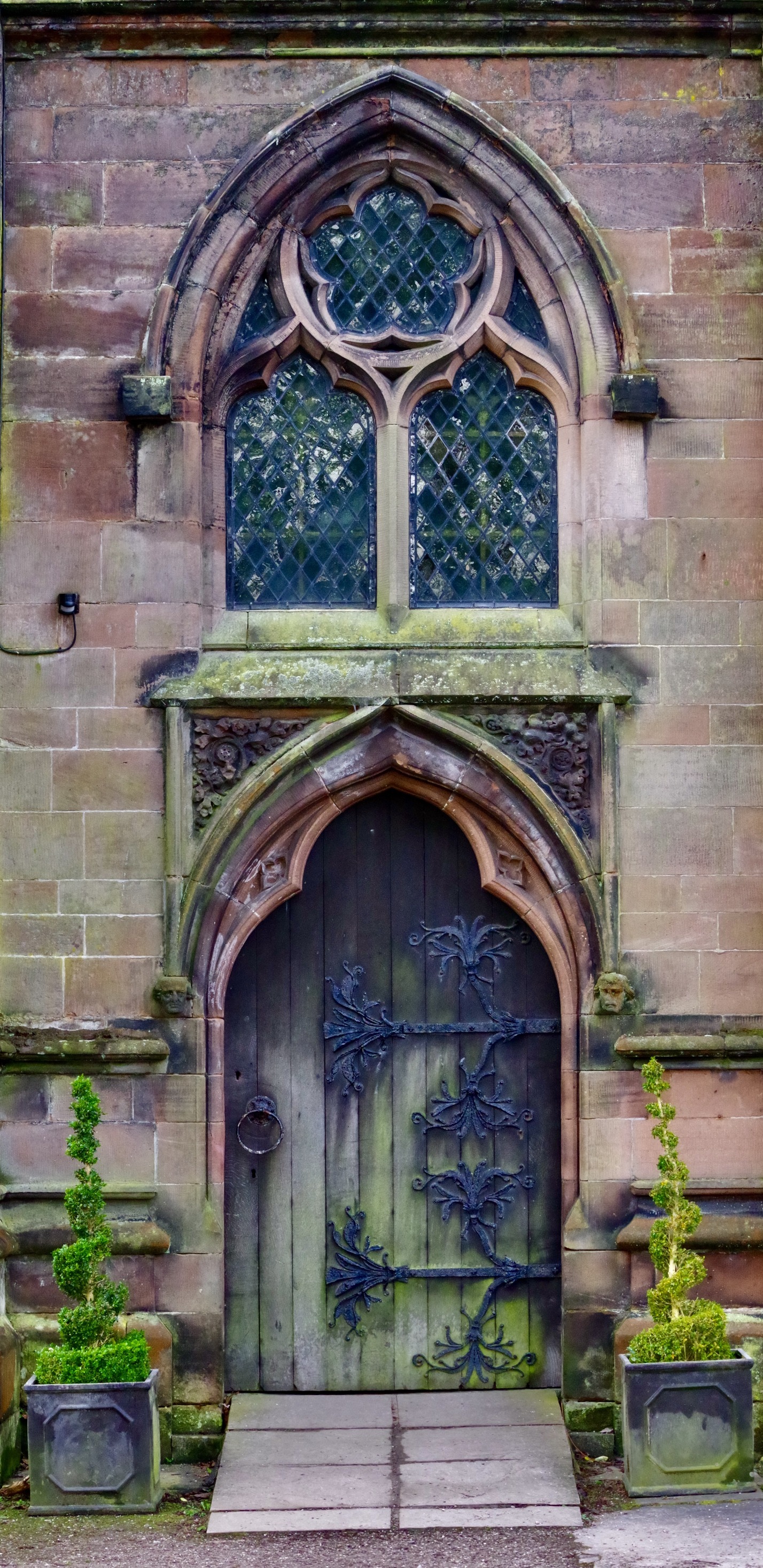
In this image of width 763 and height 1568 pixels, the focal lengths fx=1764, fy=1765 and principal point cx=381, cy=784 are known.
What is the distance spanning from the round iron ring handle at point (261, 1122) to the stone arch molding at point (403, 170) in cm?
306

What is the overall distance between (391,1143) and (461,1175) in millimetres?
348

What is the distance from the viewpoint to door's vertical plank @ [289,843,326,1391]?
26.1 feet

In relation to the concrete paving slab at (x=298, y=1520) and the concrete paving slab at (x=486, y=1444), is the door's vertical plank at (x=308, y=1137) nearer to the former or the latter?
the concrete paving slab at (x=486, y=1444)

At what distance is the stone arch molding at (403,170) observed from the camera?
25.7 feet

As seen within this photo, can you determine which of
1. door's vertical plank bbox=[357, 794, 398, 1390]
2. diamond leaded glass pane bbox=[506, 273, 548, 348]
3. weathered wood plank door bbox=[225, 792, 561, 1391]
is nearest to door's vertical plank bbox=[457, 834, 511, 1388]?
weathered wood plank door bbox=[225, 792, 561, 1391]

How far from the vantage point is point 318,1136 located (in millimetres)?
7988

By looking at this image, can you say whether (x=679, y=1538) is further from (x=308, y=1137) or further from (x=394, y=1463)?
(x=308, y=1137)

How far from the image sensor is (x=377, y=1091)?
801 cm

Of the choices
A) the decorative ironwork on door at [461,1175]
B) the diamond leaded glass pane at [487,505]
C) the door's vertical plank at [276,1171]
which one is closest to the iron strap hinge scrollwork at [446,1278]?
the decorative ironwork on door at [461,1175]

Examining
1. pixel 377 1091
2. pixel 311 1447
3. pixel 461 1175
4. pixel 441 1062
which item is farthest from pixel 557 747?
pixel 311 1447

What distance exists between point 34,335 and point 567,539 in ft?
8.37

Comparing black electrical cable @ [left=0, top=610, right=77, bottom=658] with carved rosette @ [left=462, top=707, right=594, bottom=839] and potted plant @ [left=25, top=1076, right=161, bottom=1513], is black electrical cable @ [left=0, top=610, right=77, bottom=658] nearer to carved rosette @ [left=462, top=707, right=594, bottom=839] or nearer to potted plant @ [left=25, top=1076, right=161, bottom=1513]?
carved rosette @ [left=462, top=707, right=594, bottom=839]

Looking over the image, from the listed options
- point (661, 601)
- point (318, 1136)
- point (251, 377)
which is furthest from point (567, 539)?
point (318, 1136)

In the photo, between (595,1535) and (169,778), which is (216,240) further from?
(595,1535)
